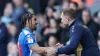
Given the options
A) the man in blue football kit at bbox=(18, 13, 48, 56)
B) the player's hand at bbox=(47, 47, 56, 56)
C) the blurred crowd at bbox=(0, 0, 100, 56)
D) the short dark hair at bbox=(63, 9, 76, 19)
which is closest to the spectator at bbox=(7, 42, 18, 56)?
the blurred crowd at bbox=(0, 0, 100, 56)

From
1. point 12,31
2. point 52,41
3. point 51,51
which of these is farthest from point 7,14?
point 51,51

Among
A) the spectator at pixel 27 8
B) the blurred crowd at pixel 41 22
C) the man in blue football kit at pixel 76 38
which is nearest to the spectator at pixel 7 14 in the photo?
the blurred crowd at pixel 41 22

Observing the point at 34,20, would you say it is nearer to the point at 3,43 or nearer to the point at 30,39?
the point at 30,39

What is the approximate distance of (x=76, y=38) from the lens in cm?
616

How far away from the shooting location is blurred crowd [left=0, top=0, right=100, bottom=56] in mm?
10734

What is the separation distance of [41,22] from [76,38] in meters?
4.88

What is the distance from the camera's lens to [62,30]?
10781 millimetres

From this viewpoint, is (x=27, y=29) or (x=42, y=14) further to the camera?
(x=42, y=14)

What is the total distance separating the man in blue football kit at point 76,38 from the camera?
6.18 meters

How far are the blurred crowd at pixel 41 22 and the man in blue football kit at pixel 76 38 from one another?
4159 mm

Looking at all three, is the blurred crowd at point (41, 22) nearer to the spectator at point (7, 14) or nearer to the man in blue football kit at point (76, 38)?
the spectator at point (7, 14)

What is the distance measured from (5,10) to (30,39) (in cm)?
487

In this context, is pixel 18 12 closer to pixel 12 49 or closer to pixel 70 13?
pixel 12 49

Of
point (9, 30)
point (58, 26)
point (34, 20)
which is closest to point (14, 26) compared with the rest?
point (9, 30)
